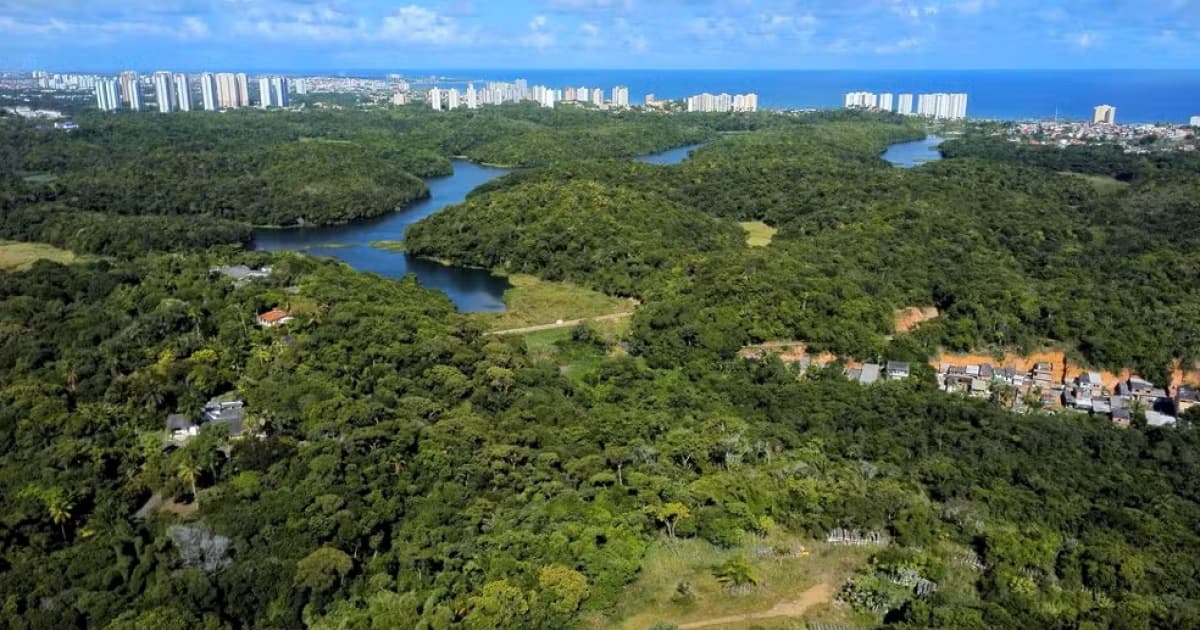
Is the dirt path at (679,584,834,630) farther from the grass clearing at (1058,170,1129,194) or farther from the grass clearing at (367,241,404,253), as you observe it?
the grass clearing at (1058,170,1129,194)

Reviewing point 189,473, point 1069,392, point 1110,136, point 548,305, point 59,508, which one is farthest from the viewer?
point 1110,136

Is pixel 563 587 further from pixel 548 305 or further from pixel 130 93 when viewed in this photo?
pixel 130 93

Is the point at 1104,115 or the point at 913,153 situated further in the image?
the point at 1104,115

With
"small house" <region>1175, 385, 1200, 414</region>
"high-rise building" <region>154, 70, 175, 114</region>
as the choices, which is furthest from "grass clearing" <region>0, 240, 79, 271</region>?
"high-rise building" <region>154, 70, 175, 114</region>

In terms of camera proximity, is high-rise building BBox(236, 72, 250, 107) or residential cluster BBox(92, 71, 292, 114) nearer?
residential cluster BBox(92, 71, 292, 114)

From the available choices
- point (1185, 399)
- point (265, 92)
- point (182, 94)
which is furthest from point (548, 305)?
point (265, 92)

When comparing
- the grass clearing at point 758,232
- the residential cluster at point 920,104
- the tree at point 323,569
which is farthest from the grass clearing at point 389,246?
the residential cluster at point 920,104

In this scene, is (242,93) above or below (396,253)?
above
